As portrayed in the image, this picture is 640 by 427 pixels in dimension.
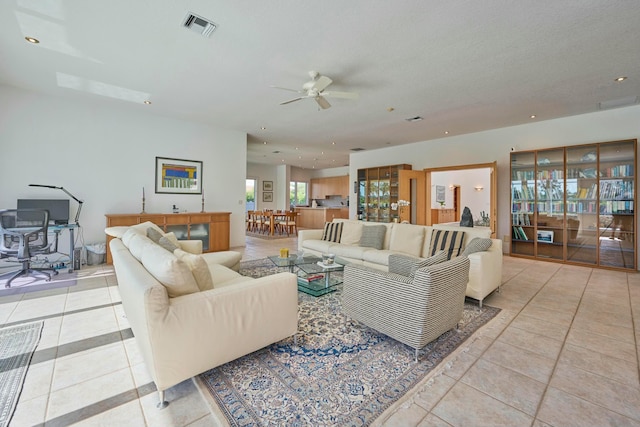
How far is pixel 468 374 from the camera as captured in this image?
5.91 feet

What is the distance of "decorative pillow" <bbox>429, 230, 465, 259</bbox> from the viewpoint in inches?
139

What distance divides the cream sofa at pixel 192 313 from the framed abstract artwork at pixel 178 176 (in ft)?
12.9

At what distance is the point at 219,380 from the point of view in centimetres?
172

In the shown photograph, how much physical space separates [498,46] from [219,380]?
3941 mm

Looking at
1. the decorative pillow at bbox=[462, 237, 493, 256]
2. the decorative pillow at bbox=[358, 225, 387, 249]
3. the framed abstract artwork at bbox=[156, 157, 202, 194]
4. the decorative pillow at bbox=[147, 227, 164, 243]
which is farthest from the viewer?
the framed abstract artwork at bbox=[156, 157, 202, 194]

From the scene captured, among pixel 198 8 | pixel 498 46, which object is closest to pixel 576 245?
pixel 498 46

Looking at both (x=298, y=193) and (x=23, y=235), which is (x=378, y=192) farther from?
(x=23, y=235)

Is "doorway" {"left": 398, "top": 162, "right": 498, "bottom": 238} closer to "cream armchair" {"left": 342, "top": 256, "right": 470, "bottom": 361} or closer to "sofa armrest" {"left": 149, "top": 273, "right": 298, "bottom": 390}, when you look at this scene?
"cream armchair" {"left": 342, "top": 256, "right": 470, "bottom": 361}

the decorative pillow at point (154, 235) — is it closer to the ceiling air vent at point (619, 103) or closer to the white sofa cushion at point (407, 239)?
the white sofa cushion at point (407, 239)

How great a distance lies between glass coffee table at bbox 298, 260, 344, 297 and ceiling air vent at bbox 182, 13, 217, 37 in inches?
104

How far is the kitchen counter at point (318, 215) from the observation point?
10.4 metres

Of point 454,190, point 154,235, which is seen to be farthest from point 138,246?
point 454,190

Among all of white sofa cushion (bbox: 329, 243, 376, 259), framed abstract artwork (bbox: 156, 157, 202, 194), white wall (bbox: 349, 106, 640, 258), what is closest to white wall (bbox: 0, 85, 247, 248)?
framed abstract artwork (bbox: 156, 157, 202, 194)

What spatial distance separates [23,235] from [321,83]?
14.4ft
